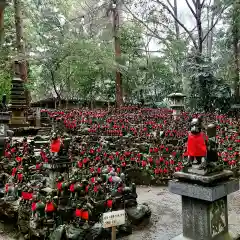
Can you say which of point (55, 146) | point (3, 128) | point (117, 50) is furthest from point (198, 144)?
point (117, 50)

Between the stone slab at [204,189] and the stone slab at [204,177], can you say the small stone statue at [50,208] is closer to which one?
the stone slab at [204,189]

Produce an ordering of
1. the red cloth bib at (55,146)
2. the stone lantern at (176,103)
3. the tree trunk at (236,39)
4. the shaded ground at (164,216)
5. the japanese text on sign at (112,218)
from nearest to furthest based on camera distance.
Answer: the japanese text on sign at (112,218)
the shaded ground at (164,216)
the red cloth bib at (55,146)
the stone lantern at (176,103)
the tree trunk at (236,39)

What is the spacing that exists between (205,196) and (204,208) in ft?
0.96

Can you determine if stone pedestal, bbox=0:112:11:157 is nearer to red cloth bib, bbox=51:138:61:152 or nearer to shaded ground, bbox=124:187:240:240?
red cloth bib, bbox=51:138:61:152

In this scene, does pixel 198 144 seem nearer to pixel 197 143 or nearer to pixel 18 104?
pixel 197 143

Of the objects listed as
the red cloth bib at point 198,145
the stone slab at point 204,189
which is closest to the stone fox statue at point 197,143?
the red cloth bib at point 198,145

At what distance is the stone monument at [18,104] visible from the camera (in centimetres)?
2016

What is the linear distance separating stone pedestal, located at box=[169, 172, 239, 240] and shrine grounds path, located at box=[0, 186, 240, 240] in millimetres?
671

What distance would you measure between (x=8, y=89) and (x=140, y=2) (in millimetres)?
14136

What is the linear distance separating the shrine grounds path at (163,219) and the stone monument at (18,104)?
13.5m

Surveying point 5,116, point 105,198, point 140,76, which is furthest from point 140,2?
point 105,198

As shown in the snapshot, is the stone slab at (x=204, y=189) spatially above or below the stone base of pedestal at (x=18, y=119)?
below

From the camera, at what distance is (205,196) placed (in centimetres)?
412

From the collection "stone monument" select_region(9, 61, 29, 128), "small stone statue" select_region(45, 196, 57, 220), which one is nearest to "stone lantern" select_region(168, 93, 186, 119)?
"stone monument" select_region(9, 61, 29, 128)
